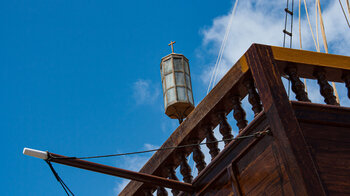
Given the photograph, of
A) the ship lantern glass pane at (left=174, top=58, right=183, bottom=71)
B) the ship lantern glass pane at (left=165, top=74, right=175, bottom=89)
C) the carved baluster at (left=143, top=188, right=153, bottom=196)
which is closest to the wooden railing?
the carved baluster at (left=143, top=188, right=153, bottom=196)

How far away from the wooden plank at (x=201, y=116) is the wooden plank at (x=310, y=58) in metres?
0.24

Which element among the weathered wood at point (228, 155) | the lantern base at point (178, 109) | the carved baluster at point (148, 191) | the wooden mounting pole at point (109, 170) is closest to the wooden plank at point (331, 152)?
the weathered wood at point (228, 155)

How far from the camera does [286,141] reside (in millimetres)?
3088

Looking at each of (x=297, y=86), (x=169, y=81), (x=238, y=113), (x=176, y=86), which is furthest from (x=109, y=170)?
(x=169, y=81)

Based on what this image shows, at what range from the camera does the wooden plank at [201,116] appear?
3648mm

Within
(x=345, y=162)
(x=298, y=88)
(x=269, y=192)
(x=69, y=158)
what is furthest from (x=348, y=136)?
(x=69, y=158)

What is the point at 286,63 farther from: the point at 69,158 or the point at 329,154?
the point at 69,158

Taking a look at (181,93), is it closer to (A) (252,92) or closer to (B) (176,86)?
(B) (176,86)

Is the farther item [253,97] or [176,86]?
[176,86]

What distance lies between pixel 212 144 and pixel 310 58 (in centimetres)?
91

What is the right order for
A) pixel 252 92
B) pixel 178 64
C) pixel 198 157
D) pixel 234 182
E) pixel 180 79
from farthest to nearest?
pixel 178 64
pixel 180 79
pixel 198 157
pixel 252 92
pixel 234 182

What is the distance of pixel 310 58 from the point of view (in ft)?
11.8

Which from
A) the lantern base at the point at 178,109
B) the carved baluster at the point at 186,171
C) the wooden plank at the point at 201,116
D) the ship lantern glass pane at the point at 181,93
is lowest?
the carved baluster at the point at 186,171

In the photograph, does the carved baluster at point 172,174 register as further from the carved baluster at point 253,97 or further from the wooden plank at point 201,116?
the carved baluster at point 253,97
